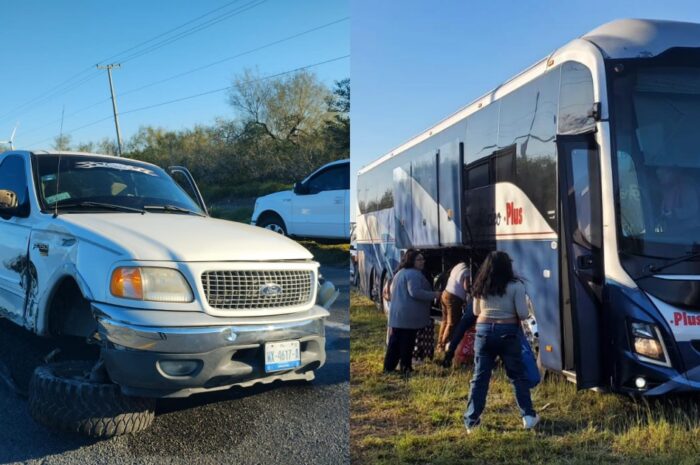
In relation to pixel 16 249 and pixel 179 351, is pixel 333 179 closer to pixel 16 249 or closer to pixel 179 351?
pixel 179 351

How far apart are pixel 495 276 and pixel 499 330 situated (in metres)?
0.33

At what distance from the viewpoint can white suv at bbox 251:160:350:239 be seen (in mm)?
2750

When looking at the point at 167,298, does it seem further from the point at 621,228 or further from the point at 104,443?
the point at 621,228

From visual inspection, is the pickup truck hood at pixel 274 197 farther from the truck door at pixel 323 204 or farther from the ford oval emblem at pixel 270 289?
the ford oval emblem at pixel 270 289

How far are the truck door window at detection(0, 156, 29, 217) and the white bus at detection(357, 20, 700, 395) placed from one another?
67.3 inches

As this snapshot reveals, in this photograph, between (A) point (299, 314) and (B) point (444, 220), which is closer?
(A) point (299, 314)

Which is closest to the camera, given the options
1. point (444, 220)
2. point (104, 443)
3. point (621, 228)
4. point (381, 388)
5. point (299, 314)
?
point (104, 443)

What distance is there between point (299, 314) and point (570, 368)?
6.04 ft

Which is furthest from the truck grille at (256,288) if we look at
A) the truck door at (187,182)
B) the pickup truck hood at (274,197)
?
the truck door at (187,182)

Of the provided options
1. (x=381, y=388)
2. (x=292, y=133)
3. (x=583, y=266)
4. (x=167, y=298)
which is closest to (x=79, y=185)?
Result: (x=167, y=298)

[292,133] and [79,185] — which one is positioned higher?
[292,133]

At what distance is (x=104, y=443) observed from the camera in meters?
2.69

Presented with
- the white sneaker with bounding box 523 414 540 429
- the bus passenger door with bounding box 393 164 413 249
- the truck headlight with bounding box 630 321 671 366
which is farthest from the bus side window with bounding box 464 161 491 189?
the white sneaker with bounding box 523 414 540 429

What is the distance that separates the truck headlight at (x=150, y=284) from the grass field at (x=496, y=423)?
118 centimetres
